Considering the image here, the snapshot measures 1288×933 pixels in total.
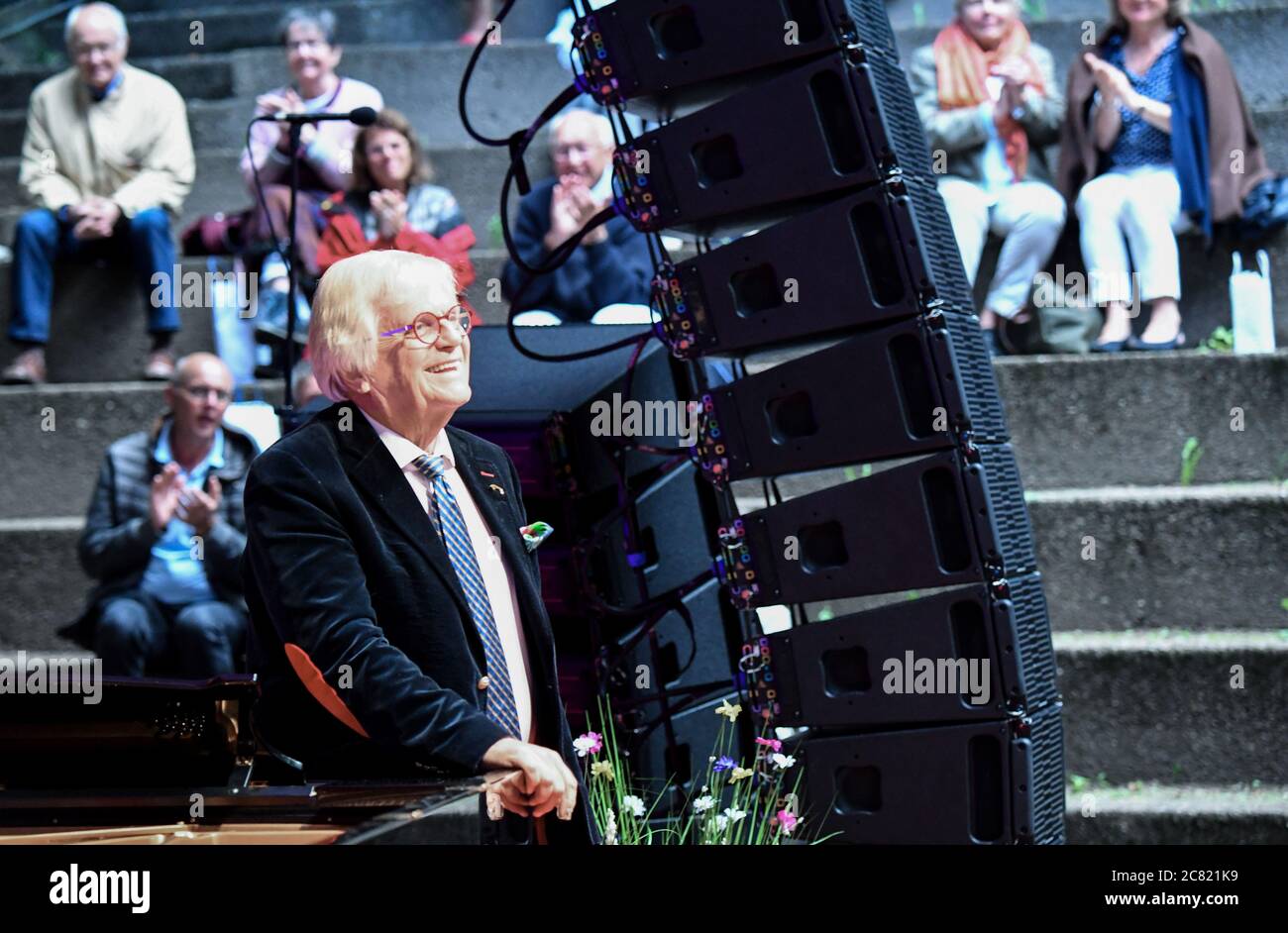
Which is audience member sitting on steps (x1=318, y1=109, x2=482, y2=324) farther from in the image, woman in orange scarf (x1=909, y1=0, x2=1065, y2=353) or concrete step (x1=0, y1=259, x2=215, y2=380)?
woman in orange scarf (x1=909, y1=0, x2=1065, y2=353)

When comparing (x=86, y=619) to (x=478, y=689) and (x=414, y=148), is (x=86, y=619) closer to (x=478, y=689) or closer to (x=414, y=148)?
(x=414, y=148)

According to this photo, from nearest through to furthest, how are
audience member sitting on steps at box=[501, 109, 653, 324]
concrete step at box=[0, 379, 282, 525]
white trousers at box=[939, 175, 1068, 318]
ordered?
audience member sitting on steps at box=[501, 109, 653, 324]
white trousers at box=[939, 175, 1068, 318]
concrete step at box=[0, 379, 282, 525]

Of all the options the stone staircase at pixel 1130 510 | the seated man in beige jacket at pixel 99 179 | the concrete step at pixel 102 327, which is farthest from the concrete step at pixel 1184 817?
the concrete step at pixel 102 327

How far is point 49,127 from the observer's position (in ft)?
19.8

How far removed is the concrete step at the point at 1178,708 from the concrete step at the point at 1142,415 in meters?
0.67

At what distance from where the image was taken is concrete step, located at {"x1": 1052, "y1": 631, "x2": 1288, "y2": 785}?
4184 mm

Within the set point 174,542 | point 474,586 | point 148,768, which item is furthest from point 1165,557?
point 148,768

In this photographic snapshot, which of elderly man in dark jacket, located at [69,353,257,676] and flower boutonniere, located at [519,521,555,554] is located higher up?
elderly man in dark jacket, located at [69,353,257,676]

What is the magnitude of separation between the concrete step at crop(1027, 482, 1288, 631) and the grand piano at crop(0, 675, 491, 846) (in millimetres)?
2832

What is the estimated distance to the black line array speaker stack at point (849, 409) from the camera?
2887mm

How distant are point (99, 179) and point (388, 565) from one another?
13.9 ft

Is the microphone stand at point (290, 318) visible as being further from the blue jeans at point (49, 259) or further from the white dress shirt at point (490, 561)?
the blue jeans at point (49, 259)

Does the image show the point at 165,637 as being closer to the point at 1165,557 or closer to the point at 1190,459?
the point at 1165,557

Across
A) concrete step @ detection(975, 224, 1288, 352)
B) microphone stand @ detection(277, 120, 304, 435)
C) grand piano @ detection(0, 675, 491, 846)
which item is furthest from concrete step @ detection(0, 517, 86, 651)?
grand piano @ detection(0, 675, 491, 846)
